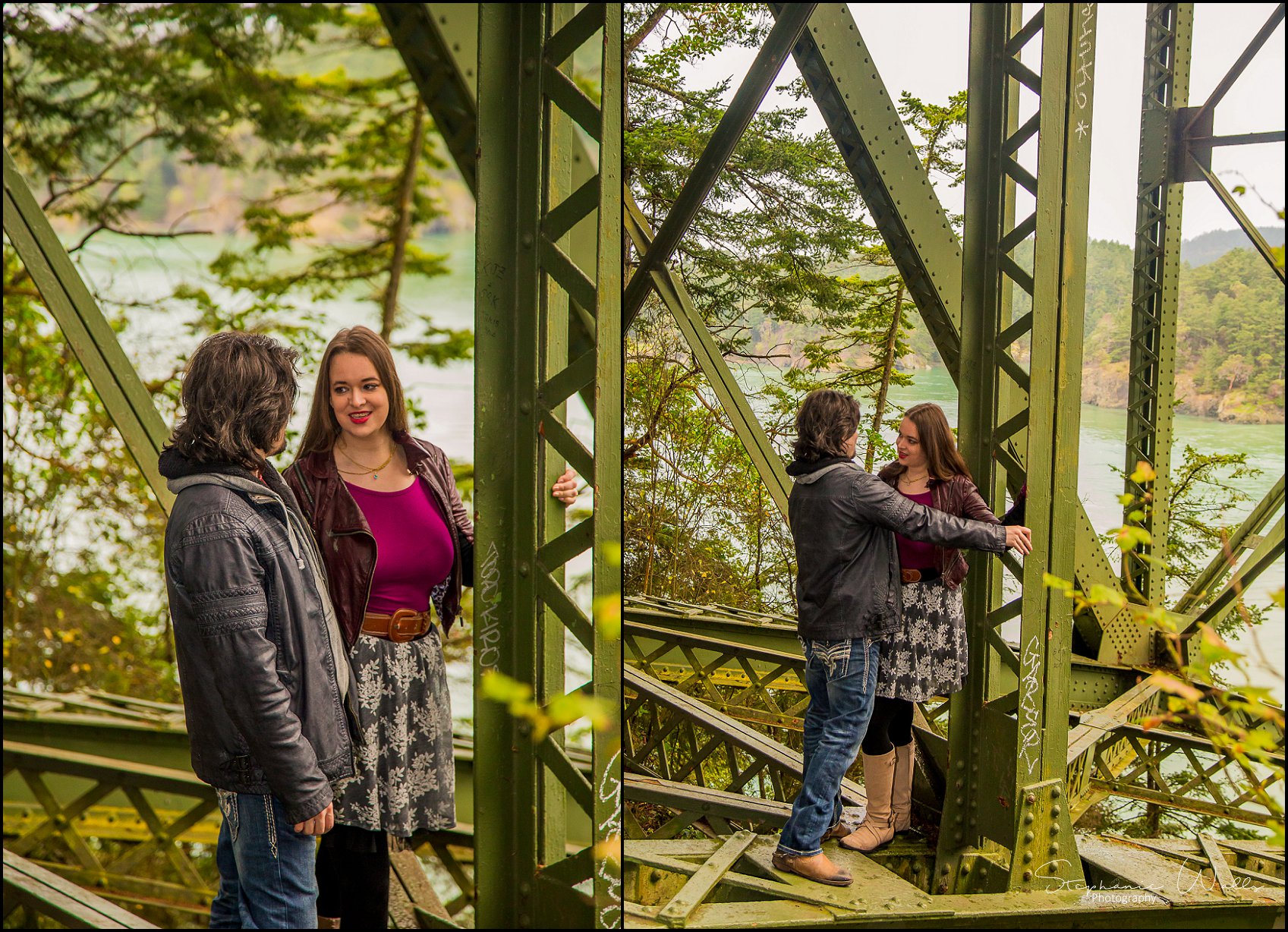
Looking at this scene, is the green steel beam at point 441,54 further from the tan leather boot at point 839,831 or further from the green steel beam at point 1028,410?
the tan leather boot at point 839,831

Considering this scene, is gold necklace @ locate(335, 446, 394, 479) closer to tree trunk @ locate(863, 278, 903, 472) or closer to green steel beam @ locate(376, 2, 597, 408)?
green steel beam @ locate(376, 2, 597, 408)

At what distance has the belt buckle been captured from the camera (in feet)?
8.20

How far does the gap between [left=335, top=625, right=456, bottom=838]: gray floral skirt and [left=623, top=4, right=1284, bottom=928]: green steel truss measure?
917 mm

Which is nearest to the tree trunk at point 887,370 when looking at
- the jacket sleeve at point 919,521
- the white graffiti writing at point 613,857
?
the jacket sleeve at point 919,521

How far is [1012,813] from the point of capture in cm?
343

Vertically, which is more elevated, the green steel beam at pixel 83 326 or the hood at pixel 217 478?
the green steel beam at pixel 83 326

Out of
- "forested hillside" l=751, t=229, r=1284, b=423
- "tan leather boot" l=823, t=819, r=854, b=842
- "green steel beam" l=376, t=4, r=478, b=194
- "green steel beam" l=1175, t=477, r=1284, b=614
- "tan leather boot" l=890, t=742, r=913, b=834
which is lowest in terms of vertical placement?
"tan leather boot" l=823, t=819, r=854, b=842

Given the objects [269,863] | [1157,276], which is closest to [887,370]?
[1157,276]

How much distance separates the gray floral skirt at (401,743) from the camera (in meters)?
2.44

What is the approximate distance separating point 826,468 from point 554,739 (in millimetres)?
1368

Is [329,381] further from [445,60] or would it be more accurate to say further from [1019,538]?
[1019,538]

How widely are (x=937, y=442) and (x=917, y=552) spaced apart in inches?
17.9

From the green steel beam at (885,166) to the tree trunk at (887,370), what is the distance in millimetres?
80

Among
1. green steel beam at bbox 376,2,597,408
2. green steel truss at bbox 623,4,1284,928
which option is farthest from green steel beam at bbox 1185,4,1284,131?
green steel beam at bbox 376,2,597,408
